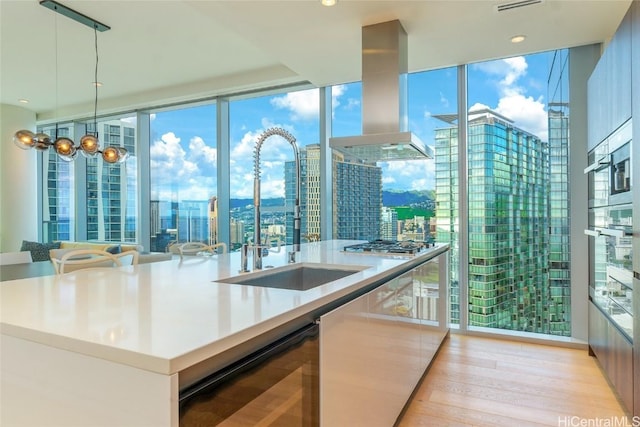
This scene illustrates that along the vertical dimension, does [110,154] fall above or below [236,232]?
above

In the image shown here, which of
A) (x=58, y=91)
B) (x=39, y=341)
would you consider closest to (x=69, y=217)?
(x=58, y=91)

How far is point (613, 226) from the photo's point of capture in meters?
2.43

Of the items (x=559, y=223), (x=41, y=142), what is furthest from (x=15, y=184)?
(x=559, y=223)

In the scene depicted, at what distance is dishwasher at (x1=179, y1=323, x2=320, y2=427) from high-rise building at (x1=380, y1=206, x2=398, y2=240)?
3194 millimetres

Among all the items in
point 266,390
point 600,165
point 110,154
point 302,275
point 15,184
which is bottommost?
point 266,390

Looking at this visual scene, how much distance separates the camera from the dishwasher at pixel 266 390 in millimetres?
826

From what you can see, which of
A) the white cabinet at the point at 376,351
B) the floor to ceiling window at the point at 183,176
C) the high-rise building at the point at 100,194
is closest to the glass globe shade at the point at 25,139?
the floor to ceiling window at the point at 183,176

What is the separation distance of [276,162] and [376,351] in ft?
12.3

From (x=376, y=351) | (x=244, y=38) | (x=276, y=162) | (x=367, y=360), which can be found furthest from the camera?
(x=276, y=162)

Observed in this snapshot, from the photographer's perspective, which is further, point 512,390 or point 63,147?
point 63,147

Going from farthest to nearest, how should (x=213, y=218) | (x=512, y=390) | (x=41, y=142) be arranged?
(x=213, y=218)
(x=41, y=142)
(x=512, y=390)

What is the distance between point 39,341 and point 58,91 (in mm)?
6166

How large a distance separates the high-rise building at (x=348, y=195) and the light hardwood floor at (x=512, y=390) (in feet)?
5.50

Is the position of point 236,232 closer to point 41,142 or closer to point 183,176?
point 183,176
